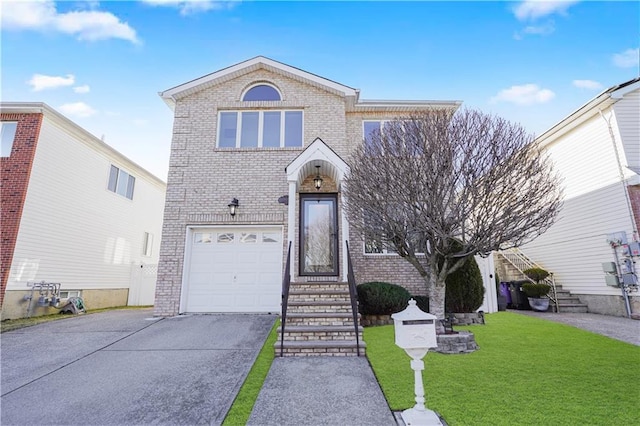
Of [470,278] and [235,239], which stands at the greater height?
[235,239]

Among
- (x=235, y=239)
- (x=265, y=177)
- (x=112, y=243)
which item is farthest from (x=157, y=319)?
(x=112, y=243)

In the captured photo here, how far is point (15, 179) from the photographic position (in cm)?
959

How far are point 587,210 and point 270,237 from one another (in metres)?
10.9

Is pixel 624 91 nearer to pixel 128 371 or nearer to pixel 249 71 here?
pixel 249 71

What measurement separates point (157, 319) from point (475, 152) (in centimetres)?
859

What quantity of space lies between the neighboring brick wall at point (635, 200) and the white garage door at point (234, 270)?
1052 cm

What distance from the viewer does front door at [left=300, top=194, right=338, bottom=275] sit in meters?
8.74

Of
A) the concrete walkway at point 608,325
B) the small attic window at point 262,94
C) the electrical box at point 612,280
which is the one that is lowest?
the concrete walkway at point 608,325

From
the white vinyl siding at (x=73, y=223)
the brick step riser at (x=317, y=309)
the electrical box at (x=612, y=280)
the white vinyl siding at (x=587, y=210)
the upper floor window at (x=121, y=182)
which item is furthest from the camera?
the upper floor window at (x=121, y=182)

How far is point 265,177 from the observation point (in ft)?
30.8

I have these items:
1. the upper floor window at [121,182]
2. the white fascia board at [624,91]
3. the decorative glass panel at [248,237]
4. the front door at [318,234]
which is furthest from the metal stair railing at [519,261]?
the upper floor window at [121,182]

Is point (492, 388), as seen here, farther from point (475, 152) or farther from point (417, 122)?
point (417, 122)

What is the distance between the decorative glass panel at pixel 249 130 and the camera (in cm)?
984

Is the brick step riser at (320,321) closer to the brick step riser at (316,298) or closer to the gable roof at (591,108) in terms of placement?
the brick step riser at (316,298)
